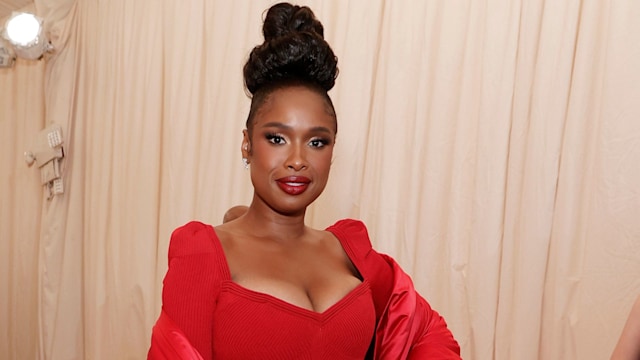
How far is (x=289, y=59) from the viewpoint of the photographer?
117 cm

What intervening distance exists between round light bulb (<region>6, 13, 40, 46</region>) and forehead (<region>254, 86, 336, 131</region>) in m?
2.41

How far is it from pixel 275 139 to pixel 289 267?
21 cm

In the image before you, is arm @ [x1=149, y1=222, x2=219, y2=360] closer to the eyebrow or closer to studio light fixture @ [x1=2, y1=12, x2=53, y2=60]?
the eyebrow

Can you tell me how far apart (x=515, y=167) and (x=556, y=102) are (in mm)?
192

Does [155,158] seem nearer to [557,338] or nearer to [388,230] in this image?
[388,230]

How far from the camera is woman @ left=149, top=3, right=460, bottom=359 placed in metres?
1.02

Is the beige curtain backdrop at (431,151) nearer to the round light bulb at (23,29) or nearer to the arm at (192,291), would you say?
the round light bulb at (23,29)

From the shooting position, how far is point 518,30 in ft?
5.84

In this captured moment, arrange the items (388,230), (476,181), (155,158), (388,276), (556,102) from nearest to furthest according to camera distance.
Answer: (388,276)
(556,102)
(476,181)
(388,230)
(155,158)

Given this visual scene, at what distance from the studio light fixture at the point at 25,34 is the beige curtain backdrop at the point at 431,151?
0.16 meters

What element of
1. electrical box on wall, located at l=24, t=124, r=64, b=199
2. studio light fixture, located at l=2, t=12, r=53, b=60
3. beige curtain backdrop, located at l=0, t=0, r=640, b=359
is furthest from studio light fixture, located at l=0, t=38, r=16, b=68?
electrical box on wall, located at l=24, t=124, r=64, b=199

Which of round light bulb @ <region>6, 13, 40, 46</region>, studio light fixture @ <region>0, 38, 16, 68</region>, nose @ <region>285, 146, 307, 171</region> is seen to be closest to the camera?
nose @ <region>285, 146, 307, 171</region>

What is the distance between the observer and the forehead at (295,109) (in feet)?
3.75

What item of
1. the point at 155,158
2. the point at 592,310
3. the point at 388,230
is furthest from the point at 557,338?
the point at 155,158
